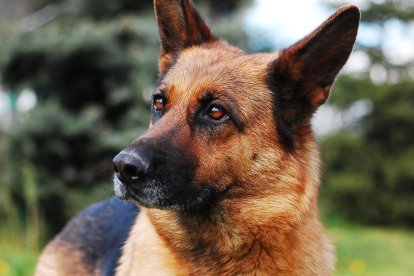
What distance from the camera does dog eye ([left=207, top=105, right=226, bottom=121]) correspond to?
9.45 feet

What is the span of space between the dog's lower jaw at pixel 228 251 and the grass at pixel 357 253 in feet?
7.14

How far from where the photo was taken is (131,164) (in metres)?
2.53

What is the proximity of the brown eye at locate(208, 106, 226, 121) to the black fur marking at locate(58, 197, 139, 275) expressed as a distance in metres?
1.01

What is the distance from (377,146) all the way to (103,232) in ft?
27.0

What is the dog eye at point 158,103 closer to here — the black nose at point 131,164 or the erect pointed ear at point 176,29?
the erect pointed ear at point 176,29

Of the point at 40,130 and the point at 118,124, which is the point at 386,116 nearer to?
the point at 118,124

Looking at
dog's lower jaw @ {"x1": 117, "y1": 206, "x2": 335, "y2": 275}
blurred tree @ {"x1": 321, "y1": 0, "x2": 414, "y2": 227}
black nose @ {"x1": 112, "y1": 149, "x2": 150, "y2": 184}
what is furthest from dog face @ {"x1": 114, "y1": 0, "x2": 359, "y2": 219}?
blurred tree @ {"x1": 321, "y1": 0, "x2": 414, "y2": 227}

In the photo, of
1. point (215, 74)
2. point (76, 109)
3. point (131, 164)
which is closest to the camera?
point (131, 164)

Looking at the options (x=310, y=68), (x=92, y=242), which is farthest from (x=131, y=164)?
(x=92, y=242)

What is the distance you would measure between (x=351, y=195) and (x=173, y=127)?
8.36 m

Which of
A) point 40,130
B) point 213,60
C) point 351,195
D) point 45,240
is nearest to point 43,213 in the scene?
point 45,240

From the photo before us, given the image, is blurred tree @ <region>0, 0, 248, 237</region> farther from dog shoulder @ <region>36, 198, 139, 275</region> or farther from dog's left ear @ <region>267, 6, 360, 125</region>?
dog's left ear @ <region>267, 6, 360, 125</region>

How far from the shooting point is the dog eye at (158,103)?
10.1ft

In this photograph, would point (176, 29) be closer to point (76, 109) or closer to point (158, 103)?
point (158, 103)
